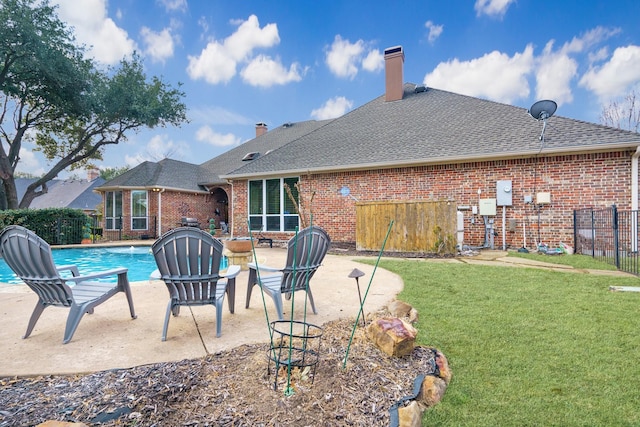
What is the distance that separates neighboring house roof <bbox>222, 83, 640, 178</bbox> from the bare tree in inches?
592

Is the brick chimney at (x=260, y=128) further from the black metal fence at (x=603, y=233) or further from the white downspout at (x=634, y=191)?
Result: the white downspout at (x=634, y=191)

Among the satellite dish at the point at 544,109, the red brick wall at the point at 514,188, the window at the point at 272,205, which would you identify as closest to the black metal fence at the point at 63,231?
the window at the point at 272,205

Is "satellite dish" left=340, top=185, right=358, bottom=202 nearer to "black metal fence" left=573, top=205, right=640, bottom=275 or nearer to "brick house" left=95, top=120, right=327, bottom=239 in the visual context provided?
"black metal fence" left=573, top=205, right=640, bottom=275

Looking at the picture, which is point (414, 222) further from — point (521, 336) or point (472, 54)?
point (472, 54)

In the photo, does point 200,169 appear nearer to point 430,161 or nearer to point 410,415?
point 430,161

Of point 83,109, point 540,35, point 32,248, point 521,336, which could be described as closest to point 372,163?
point 521,336

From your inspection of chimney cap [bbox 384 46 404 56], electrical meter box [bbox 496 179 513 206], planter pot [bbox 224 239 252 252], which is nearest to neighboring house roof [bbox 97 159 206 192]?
planter pot [bbox 224 239 252 252]

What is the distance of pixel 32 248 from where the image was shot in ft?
9.71

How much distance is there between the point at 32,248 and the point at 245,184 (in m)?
10.7

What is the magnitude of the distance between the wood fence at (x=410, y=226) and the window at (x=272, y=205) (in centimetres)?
334

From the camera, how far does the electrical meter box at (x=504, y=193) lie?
924 centimetres

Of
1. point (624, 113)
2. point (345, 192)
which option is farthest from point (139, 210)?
point (624, 113)

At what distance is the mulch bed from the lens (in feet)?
5.85

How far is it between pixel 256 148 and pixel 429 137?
11.3 metres
